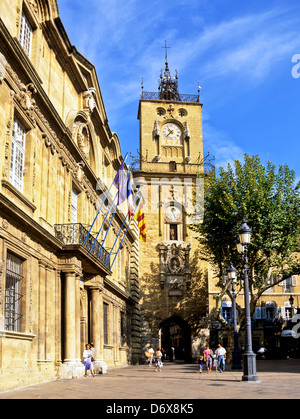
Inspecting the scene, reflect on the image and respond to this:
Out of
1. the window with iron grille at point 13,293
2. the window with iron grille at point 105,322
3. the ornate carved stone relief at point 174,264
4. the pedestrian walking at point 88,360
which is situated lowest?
the pedestrian walking at point 88,360

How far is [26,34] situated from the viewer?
18562mm

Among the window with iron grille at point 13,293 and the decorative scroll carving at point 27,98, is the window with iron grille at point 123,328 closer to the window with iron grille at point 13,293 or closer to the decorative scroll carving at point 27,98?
the window with iron grille at point 13,293

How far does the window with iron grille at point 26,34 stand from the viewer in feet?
59.4

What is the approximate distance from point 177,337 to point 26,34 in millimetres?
57384

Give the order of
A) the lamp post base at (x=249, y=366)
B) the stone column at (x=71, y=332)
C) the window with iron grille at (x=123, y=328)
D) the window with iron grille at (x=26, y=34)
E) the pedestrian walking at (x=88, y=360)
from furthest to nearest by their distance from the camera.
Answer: the window with iron grille at (x=123, y=328)
the pedestrian walking at (x=88, y=360)
the stone column at (x=71, y=332)
the window with iron grille at (x=26, y=34)
the lamp post base at (x=249, y=366)

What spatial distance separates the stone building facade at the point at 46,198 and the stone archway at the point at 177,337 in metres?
13.9

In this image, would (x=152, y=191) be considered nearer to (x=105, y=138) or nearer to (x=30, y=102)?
(x=105, y=138)

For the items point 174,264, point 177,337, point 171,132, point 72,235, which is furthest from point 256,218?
point 177,337

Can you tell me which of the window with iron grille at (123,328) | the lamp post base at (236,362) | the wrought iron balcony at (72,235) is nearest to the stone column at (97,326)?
the wrought iron balcony at (72,235)

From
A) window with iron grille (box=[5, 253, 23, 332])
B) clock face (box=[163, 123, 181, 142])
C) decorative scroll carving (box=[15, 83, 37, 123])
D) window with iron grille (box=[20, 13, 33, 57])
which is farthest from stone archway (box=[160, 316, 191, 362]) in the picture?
window with iron grille (box=[20, 13, 33, 57])

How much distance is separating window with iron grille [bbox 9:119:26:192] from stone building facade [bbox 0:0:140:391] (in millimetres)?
33

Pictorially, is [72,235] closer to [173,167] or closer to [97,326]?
[97,326]

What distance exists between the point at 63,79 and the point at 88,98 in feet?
9.94

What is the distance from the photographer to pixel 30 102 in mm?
17547
